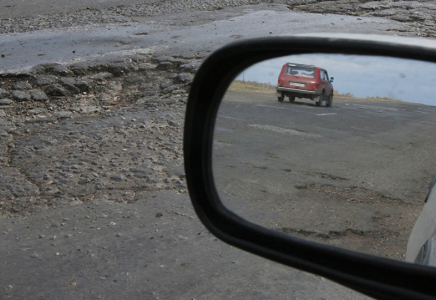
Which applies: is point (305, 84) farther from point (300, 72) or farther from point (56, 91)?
point (56, 91)

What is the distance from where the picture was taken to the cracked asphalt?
242cm

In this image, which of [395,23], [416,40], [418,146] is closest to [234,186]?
[418,146]

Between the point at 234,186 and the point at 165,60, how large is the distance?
4944 millimetres

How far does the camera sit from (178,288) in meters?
2.36

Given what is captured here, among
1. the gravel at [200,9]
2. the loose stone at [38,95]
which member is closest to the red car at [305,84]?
the loose stone at [38,95]

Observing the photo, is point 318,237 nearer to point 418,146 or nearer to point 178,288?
point 418,146

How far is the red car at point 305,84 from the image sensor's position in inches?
44.4

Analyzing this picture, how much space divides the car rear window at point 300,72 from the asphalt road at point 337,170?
99mm

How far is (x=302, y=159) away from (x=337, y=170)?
0.12 meters

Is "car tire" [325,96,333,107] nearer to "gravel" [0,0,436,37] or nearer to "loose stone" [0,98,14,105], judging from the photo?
"loose stone" [0,98,14,105]

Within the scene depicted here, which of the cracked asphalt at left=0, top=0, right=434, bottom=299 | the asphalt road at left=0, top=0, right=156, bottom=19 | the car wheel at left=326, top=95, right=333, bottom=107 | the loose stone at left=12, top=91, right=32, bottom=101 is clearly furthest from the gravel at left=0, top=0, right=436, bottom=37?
the car wheel at left=326, top=95, right=333, bottom=107

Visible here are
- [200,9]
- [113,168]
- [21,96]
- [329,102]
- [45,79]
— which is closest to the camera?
[329,102]

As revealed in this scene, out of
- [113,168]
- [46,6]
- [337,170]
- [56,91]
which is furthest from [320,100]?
[46,6]

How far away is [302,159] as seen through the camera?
132cm
